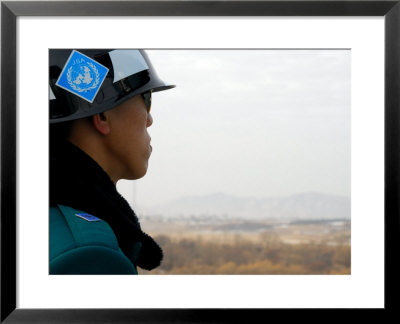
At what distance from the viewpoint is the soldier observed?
2.25 m

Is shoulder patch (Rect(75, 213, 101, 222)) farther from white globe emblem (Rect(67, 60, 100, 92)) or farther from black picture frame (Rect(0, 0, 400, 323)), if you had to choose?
white globe emblem (Rect(67, 60, 100, 92))

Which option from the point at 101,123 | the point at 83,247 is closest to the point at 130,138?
the point at 101,123

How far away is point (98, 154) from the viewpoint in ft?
7.69

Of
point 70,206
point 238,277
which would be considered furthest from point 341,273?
point 70,206

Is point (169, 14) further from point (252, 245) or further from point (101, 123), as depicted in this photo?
point (252, 245)

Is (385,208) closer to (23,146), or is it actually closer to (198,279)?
(198,279)

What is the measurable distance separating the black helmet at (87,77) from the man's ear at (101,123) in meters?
0.02

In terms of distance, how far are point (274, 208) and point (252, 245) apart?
13 cm

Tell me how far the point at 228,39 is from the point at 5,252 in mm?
910

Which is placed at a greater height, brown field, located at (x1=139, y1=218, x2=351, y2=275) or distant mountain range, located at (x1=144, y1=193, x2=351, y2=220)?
distant mountain range, located at (x1=144, y1=193, x2=351, y2=220)

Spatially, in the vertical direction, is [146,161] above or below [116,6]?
below

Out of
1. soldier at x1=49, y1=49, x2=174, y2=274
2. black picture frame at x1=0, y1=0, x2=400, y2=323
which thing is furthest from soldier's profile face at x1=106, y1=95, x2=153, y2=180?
black picture frame at x1=0, y1=0, x2=400, y2=323

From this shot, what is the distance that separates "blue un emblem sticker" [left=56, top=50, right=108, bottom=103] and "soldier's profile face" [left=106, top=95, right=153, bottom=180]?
10cm

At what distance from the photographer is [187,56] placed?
231 centimetres
